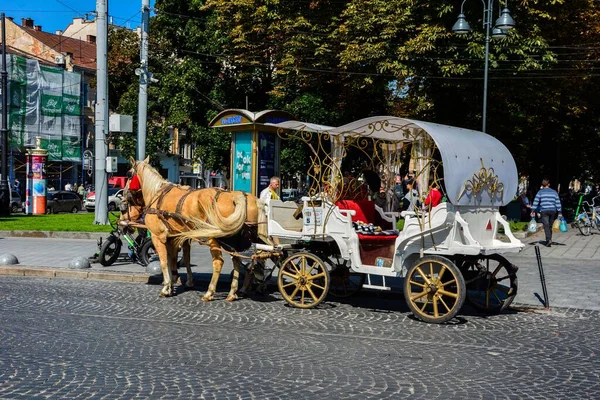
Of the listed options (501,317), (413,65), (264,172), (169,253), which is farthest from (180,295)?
(413,65)

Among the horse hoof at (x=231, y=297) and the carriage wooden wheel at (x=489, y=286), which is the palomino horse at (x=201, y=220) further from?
the carriage wooden wheel at (x=489, y=286)

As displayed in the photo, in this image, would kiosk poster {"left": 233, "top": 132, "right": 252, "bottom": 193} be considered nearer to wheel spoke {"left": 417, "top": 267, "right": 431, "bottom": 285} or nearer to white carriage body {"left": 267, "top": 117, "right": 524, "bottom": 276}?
white carriage body {"left": 267, "top": 117, "right": 524, "bottom": 276}

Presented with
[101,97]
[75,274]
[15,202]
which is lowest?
[75,274]

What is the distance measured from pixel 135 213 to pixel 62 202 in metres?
29.3

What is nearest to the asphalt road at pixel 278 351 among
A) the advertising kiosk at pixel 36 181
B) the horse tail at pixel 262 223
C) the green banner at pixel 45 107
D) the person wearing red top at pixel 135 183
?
the horse tail at pixel 262 223

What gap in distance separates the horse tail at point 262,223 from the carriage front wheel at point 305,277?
781 mm

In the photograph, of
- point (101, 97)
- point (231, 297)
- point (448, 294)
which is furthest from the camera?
point (101, 97)

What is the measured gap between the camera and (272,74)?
34.6m

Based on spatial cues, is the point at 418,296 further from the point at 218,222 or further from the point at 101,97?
the point at 101,97

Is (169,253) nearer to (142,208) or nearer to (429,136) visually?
(142,208)

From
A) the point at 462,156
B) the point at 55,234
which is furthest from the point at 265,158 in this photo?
the point at 462,156

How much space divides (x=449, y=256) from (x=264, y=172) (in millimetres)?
10217

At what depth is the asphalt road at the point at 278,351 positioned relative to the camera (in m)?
6.26

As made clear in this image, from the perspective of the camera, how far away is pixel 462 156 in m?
9.49
